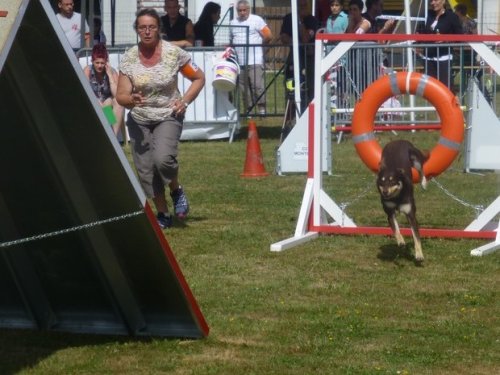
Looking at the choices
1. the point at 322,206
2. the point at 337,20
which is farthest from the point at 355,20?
the point at 322,206

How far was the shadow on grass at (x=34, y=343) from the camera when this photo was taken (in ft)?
20.7

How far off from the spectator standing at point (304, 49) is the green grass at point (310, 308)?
635cm

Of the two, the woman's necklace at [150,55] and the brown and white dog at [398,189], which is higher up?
the woman's necklace at [150,55]

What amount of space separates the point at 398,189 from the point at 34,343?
3.31m

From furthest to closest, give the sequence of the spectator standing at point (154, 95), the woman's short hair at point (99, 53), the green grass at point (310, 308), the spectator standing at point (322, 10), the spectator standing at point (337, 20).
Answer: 1. the spectator standing at point (322, 10)
2. the spectator standing at point (337, 20)
3. the woman's short hair at point (99, 53)
4. the spectator standing at point (154, 95)
5. the green grass at point (310, 308)

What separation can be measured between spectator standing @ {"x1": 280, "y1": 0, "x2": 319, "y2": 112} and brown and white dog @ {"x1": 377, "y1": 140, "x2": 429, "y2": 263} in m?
8.20

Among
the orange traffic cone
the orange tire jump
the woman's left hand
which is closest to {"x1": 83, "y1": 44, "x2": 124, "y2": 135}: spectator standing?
the orange traffic cone

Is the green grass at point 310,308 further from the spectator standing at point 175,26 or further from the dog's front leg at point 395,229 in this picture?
the spectator standing at point 175,26

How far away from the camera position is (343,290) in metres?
7.99

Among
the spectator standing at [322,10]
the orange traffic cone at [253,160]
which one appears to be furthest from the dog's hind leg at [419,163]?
the spectator standing at [322,10]

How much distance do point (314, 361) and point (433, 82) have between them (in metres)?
3.95

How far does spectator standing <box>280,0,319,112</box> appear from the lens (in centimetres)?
1819

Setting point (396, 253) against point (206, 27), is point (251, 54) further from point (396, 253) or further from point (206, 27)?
point (396, 253)

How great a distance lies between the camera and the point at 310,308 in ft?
24.4
